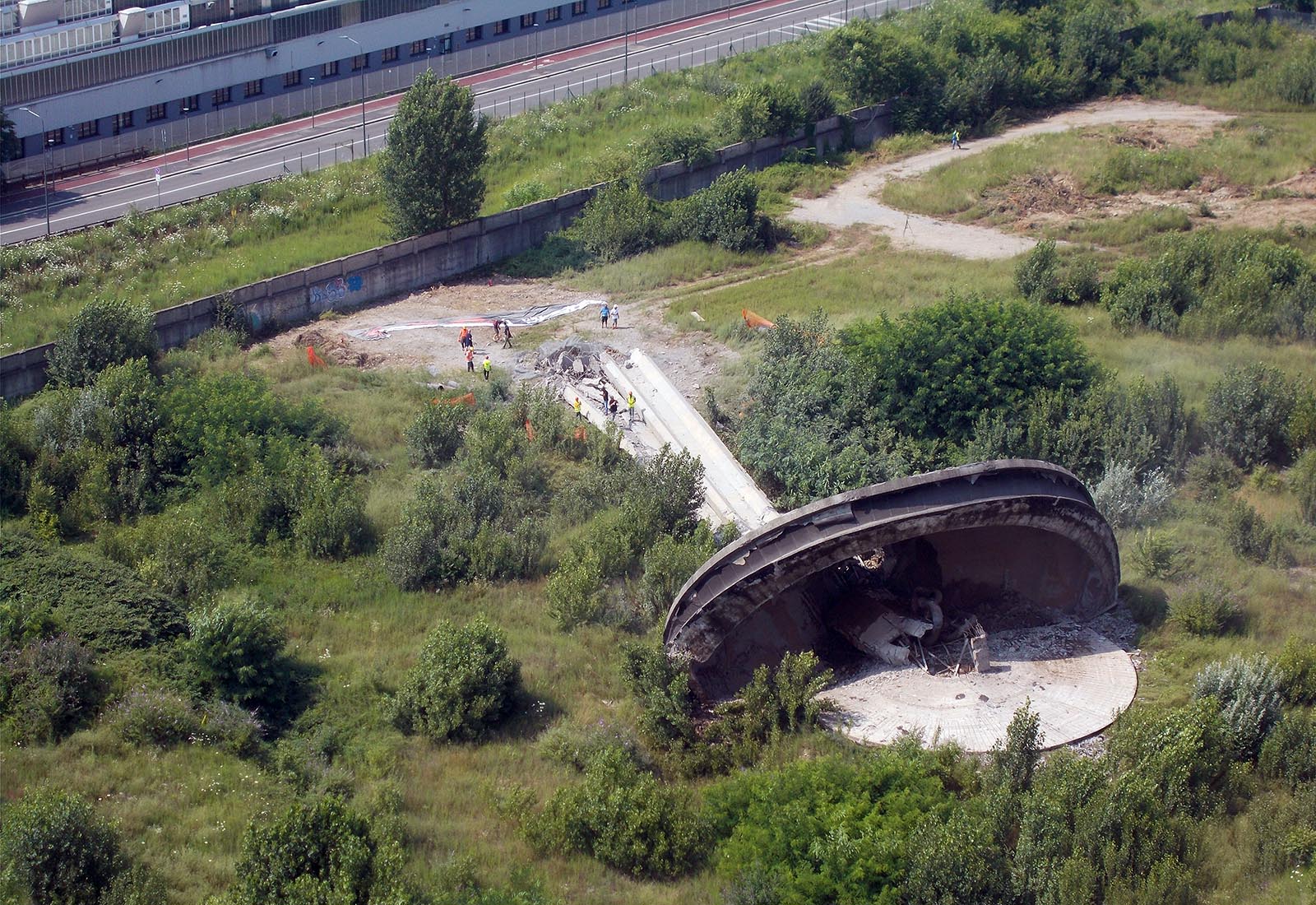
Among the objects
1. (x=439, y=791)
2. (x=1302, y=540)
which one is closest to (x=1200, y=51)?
(x=1302, y=540)

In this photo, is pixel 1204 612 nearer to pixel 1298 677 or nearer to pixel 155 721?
pixel 1298 677

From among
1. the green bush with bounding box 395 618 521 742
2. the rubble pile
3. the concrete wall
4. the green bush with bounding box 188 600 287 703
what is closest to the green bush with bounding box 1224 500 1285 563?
the green bush with bounding box 395 618 521 742

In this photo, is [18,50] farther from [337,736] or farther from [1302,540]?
[1302,540]

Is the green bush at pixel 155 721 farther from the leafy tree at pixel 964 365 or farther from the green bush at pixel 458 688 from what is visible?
the leafy tree at pixel 964 365

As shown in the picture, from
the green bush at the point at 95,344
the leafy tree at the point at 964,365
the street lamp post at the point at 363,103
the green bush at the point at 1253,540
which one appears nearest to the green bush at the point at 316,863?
the leafy tree at the point at 964,365

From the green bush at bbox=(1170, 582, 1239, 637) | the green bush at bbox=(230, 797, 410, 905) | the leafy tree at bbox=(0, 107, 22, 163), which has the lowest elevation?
the green bush at bbox=(1170, 582, 1239, 637)

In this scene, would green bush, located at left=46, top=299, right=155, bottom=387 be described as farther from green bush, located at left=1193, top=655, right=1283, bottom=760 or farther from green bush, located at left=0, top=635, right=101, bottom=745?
green bush, located at left=1193, top=655, right=1283, bottom=760

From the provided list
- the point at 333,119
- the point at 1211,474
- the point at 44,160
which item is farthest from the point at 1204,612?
the point at 333,119
